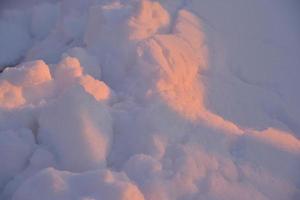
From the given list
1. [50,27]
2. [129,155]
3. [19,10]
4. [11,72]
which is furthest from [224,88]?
[19,10]

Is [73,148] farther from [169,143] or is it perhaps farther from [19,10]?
[19,10]

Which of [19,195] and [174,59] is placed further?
[174,59]

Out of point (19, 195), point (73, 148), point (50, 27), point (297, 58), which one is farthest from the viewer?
point (50, 27)

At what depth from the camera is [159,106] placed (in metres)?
1.58

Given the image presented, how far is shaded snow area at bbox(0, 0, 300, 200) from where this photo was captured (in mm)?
1418

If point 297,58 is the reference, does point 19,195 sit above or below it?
below

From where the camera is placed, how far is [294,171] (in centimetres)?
153

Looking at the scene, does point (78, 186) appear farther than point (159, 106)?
No

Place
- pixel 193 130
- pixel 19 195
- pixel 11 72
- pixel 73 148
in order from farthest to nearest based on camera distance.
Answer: pixel 11 72 → pixel 193 130 → pixel 73 148 → pixel 19 195

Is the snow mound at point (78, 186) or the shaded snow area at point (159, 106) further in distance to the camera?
the shaded snow area at point (159, 106)

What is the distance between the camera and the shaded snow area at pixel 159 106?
4.65ft

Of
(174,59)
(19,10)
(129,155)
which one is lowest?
(19,10)

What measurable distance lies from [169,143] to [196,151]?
0.08m

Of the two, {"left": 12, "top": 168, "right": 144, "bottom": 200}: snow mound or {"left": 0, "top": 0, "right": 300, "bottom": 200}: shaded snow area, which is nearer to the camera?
{"left": 12, "top": 168, "right": 144, "bottom": 200}: snow mound
